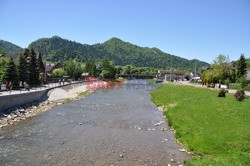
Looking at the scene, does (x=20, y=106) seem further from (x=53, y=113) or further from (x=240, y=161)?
(x=240, y=161)

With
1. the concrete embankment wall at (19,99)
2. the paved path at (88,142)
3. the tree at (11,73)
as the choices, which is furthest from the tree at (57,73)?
the paved path at (88,142)

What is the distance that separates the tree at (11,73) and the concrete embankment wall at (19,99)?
676 centimetres

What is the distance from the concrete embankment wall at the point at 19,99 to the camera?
103 feet

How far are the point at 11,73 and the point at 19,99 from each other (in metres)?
14.4

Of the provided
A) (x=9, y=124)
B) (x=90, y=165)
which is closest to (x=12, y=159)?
(x=90, y=165)

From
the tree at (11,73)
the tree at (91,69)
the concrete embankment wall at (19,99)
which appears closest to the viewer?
the concrete embankment wall at (19,99)

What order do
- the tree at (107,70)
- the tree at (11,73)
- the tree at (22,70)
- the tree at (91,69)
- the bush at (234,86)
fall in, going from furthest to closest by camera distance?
the tree at (107,70)
the tree at (91,69)
the bush at (234,86)
the tree at (22,70)
the tree at (11,73)

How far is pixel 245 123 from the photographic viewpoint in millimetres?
21797

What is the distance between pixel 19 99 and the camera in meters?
36.1

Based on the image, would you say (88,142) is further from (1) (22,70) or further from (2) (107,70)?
(2) (107,70)

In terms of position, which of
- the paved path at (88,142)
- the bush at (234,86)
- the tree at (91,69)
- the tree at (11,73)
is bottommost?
the paved path at (88,142)

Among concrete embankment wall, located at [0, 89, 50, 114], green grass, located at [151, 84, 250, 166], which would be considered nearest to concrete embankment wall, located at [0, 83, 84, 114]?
concrete embankment wall, located at [0, 89, 50, 114]

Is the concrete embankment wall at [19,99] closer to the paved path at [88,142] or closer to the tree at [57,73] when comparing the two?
the paved path at [88,142]

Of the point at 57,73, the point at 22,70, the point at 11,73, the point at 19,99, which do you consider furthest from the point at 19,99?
the point at 57,73
